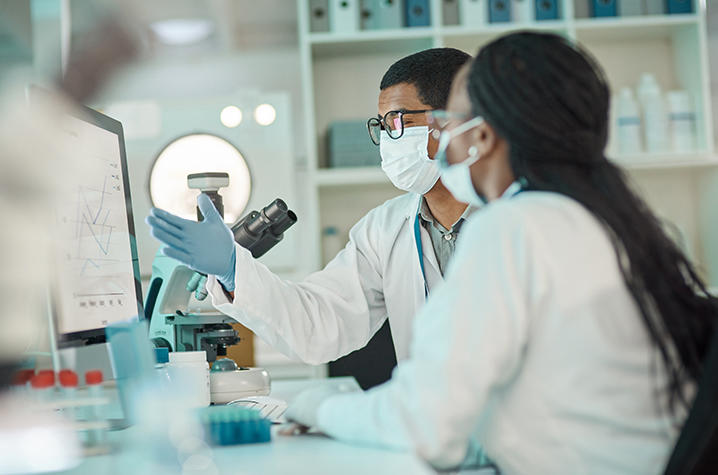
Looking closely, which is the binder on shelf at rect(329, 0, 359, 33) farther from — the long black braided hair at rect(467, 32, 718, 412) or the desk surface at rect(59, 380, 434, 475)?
the desk surface at rect(59, 380, 434, 475)

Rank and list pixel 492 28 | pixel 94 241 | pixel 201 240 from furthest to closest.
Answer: pixel 492 28 < pixel 201 240 < pixel 94 241

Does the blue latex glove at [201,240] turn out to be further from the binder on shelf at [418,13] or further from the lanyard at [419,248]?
the binder on shelf at [418,13]

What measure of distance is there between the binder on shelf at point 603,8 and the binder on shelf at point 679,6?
21 cm

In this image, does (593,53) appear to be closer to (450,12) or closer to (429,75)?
(450,12)

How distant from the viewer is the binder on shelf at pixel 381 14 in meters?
2.82

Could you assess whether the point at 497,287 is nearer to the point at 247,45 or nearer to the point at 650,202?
the point at 650,202

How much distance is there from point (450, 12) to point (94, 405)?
7.53 feet

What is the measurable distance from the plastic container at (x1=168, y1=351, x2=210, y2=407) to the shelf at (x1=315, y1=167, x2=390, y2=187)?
1.63m

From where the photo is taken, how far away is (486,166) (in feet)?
3.23

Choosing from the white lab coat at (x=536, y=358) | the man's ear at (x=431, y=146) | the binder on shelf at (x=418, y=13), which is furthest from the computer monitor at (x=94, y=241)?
the binder on shelf at (x=418, y=13)

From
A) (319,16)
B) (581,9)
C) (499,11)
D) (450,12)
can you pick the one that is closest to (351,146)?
(319,16)

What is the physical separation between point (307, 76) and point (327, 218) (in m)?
0.61

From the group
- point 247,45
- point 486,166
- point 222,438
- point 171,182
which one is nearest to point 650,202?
point 486,166

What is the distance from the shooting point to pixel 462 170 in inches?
39.6
